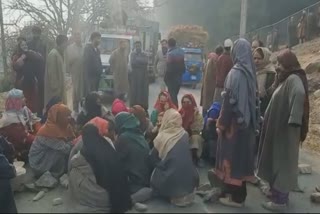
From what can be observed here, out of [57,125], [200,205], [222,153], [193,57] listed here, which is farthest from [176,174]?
[193,57]

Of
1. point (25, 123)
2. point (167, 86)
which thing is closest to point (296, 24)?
point (167, 86)

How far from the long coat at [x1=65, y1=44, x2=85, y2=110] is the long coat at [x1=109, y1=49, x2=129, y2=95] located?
4.02 feet

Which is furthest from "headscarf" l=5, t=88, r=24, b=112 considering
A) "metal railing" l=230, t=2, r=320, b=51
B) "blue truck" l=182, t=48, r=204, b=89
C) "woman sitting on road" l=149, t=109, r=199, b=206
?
"metal railing" l=230, t=2, r=320, b=51

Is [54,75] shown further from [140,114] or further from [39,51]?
[140,114]

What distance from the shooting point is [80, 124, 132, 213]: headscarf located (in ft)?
16.0

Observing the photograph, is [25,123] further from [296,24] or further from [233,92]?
[296,24]

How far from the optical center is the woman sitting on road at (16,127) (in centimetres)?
649

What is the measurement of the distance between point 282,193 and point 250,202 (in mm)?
456

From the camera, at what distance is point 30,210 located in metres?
5.23

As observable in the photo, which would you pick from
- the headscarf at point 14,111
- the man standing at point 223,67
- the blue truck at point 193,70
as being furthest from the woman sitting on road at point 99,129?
the blue truck at point 193,70

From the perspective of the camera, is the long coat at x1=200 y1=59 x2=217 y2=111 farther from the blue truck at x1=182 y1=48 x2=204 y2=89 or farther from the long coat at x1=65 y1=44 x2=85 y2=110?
the blue truck at x1=182 y1=48 x2=204 y2=89

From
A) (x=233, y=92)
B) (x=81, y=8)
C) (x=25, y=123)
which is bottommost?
(x=25, y=123)

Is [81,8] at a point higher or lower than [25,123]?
higher

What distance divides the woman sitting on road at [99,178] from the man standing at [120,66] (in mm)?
5782
